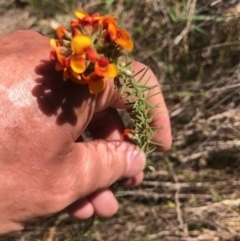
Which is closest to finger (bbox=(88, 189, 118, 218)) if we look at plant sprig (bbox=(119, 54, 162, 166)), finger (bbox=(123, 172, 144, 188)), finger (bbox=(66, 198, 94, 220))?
finger (bbox=(66, 198, 94, 220))

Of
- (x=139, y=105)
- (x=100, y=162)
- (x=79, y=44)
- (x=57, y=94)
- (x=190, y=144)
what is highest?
(x=79, y=44)

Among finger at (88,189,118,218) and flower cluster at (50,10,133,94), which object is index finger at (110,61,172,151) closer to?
finger at (88,189,118,218)

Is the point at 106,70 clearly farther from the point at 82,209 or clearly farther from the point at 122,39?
the point at 82,209

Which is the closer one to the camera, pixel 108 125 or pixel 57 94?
pixel 57 94

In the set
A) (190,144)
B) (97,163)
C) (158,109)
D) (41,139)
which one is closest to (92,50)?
(41,139)

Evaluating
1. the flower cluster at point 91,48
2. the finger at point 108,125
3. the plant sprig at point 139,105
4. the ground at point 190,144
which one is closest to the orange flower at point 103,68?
the flower cluster at point 91,48
